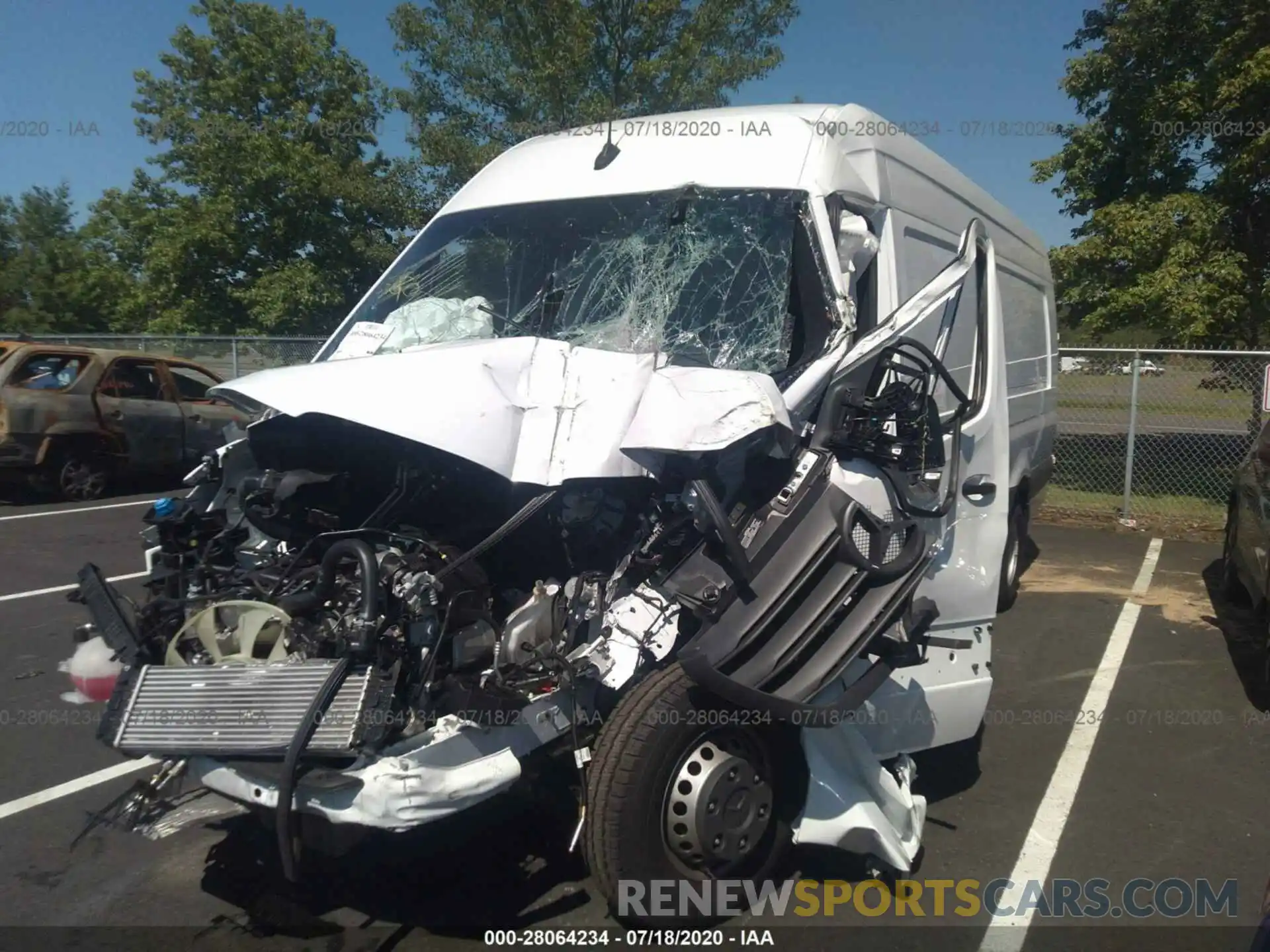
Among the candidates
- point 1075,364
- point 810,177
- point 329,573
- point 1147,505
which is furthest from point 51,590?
point 1075,364

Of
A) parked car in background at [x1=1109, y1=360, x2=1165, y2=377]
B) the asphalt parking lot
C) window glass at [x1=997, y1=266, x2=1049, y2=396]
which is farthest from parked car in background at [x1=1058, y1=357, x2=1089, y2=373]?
the asphalt parking lot

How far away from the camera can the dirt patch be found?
7766mm

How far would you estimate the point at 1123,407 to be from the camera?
42.9ft

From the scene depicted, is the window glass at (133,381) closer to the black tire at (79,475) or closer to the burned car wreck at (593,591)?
the black tire at (79,475)

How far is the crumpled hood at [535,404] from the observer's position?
3117mm

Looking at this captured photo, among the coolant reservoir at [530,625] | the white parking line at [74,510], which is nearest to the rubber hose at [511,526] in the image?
the coolant reservoir at [530,625]

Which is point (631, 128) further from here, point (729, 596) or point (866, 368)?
point (729, 596)

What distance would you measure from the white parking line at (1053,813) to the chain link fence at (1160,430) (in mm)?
5606

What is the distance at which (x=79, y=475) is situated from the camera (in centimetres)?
1191

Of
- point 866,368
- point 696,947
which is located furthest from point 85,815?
point 866,368

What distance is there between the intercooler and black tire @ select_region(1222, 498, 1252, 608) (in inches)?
276

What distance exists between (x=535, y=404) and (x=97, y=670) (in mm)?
1831

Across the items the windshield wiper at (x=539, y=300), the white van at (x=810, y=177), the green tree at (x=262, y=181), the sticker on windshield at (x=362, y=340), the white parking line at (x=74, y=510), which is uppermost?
the green tree at (x=262, y=181)

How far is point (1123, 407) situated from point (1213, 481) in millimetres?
1429
